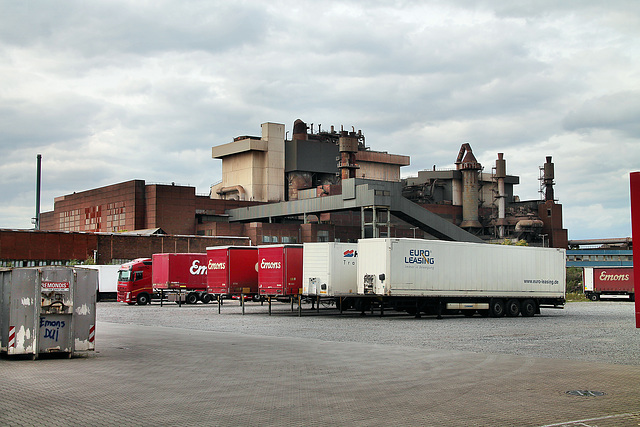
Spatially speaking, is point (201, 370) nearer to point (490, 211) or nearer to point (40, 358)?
point (40, 358)

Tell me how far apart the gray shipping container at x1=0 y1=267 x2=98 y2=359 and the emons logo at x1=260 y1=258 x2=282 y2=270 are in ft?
64.5

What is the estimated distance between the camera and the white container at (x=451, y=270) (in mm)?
33062

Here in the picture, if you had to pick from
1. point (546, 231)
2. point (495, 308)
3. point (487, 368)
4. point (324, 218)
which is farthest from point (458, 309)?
point (546, 231)

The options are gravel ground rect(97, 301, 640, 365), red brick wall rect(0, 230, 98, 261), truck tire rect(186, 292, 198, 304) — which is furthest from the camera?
red brick wall rect(0, 230, 98, 261)

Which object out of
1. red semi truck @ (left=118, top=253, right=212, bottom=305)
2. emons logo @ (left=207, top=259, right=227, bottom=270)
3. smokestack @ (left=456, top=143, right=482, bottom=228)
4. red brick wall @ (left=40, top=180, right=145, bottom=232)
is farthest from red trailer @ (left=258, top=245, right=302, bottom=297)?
smokestack @ (left=456, top=143, right=482, bottom=228)

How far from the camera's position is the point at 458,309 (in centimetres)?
3466

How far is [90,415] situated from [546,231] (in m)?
105

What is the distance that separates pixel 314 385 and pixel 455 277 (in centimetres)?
2300

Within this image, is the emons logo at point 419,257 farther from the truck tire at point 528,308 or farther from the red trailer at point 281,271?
the truck tire at point 528,308

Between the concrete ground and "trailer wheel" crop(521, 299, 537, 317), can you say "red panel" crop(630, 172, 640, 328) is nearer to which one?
the concrete ground

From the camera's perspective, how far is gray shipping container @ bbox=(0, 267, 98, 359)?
53.9 ft

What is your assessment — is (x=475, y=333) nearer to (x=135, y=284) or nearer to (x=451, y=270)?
(x=451, y=270)

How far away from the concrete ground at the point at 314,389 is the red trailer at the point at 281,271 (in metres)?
17.7

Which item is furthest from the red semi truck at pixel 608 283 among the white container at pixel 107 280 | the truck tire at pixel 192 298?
the white container at pixel 107 280
